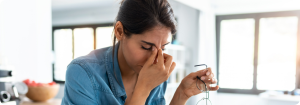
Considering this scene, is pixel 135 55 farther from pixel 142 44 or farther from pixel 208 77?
pixel 208 77

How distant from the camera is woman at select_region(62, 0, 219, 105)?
665 mm

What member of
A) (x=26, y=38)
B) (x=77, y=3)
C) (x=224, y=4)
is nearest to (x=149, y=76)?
(x=26, y=38)

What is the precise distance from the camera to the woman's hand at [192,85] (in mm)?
867

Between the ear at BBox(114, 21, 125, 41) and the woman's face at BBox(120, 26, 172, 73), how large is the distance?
0.01m

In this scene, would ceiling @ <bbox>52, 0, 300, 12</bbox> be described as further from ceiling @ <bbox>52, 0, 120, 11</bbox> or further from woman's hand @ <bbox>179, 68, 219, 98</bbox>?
woman's hand @ <bbox>179, 68, 219, 98</bbox>

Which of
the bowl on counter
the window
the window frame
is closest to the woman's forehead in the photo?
the bowl on counter

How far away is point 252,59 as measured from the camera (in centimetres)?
346

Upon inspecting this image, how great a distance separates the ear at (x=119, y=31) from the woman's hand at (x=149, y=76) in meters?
0.12

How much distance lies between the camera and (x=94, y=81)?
2.28ft

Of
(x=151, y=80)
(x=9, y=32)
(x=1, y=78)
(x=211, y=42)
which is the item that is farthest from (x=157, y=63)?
(x=211, y=42)

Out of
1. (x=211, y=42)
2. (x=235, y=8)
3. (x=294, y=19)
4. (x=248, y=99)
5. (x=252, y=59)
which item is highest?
(x=235, y=8)

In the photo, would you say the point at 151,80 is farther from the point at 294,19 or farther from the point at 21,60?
the point at 294,19

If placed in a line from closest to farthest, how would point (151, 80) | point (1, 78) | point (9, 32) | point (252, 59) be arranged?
point (151, 80), point (1, 78), point (9, 32), point (252, 59)

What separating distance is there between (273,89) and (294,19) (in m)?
1.02
